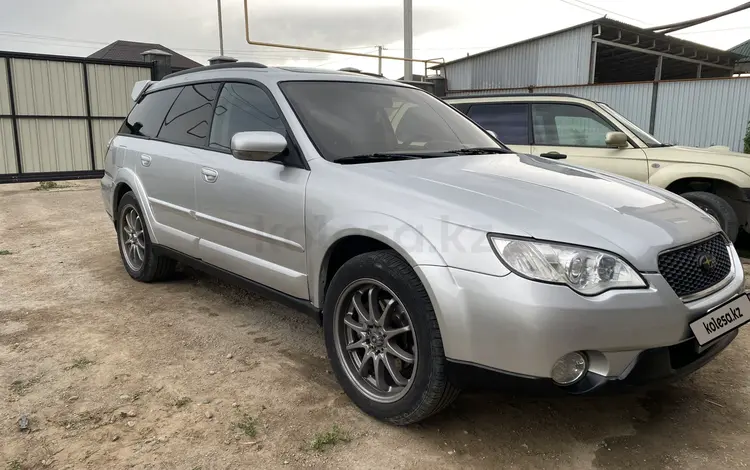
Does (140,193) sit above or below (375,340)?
above

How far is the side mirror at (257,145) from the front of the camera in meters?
2.86

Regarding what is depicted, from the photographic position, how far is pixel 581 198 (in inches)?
97.9

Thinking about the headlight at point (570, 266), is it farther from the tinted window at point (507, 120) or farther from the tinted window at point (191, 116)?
the tinted window at point (507, 120)

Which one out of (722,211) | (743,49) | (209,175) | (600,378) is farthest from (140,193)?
(743,49)

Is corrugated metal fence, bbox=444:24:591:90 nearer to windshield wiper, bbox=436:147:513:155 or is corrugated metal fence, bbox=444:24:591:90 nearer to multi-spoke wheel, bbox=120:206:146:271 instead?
windshield wiper, bbox=436:147:513:155

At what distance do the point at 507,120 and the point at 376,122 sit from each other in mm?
3683

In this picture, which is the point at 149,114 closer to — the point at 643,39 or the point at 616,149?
the point at 616,149

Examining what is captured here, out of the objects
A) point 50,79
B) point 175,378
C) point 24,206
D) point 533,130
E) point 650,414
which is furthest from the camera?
point 50,79

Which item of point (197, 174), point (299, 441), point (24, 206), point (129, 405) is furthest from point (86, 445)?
point (24, 206)

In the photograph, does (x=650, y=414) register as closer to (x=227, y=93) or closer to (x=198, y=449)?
(x=198, y=449)

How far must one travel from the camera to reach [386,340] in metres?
2.51

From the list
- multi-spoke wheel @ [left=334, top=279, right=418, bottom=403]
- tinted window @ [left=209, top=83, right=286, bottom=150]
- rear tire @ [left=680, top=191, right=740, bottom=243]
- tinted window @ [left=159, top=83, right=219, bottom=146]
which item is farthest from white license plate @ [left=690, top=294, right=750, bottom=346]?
rear tire @ [left=680, top=191, right=740, bottom=243]

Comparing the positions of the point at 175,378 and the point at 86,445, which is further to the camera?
the point at 175,378

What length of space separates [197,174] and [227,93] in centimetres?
59
